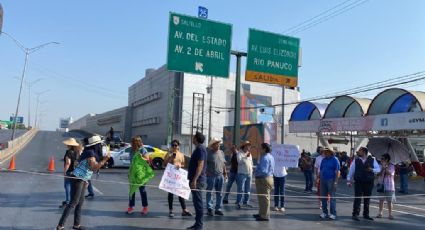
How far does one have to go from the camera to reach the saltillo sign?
23.5 metres

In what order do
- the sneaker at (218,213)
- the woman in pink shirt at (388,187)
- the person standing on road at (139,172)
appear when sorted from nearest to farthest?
1. the person standing on road at (139,172)
2. the sneaker at (218,213)
3. the woman in pink shirt at (388,187)

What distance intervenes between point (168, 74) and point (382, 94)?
44.8m

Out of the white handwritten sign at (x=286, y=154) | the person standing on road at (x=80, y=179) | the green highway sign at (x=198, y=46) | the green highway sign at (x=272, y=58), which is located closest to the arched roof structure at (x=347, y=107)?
the green highway sign at (x=272, y=58)

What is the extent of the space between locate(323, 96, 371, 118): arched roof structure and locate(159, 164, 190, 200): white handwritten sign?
2098 cm

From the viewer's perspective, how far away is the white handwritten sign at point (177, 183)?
9.32m

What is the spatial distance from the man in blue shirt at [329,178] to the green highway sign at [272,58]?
809cm

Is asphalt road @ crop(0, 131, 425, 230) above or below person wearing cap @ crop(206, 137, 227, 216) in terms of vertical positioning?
below

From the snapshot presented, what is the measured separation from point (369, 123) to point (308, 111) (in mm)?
7477

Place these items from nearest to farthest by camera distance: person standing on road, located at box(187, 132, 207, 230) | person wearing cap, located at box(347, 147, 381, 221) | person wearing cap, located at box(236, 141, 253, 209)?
person standing on road, located at box(187, 132, 207, 230) < person wearing cap, located at box(347, 147, 381, 221) < person wearing cap, located at box(236, 141, 253, 209)

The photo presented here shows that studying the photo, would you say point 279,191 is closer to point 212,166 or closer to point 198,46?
point 212,166

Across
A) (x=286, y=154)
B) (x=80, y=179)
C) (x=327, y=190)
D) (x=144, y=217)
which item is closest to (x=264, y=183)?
(x=327, y=190)

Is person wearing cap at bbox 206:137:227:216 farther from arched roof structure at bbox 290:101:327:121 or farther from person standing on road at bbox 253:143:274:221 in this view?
Result: arched roof structure at bbox 290:101:327:121

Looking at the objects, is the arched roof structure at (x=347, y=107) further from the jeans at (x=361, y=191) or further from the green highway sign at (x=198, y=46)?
the jeans at (x=361, y=191)

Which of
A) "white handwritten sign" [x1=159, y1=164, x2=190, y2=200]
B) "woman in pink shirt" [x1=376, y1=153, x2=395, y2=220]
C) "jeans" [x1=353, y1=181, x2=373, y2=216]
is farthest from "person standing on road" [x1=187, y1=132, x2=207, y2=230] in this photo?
"woman in pink shirt" [x1=376, y1=153, x2=395, y2=220]
